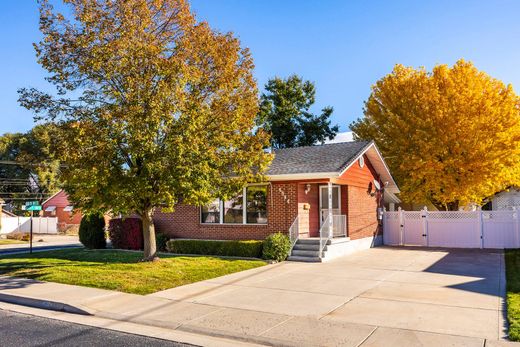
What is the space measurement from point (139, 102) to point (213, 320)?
6.93 metres

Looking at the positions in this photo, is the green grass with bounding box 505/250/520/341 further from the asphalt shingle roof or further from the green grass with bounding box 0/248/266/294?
the green grass with bounding box 0/248/266/294

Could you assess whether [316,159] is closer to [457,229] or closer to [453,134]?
[457,229]

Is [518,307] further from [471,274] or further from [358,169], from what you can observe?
[358,169]

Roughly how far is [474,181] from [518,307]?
16687 millimetres

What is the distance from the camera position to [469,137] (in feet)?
77.0

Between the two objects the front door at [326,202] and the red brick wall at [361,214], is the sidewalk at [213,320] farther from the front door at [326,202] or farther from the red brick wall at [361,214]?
the red brick wall at [361,214]

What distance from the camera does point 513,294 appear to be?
9695mm

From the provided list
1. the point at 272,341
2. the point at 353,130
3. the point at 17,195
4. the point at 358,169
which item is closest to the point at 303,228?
the point at 358,169

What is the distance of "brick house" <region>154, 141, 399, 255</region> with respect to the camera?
17312 mm

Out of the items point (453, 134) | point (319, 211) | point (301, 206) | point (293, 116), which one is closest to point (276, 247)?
point (301, 206)

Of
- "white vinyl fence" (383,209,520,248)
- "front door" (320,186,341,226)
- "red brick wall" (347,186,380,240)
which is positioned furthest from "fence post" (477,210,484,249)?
"front door" (320,186,341,226)

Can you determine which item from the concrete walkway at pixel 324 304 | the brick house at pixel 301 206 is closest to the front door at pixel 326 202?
the brick house at pixel 301 206

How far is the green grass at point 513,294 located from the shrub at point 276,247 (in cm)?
723

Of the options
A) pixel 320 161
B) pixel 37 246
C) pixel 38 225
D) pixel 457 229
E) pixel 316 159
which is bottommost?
pixel 37 246
